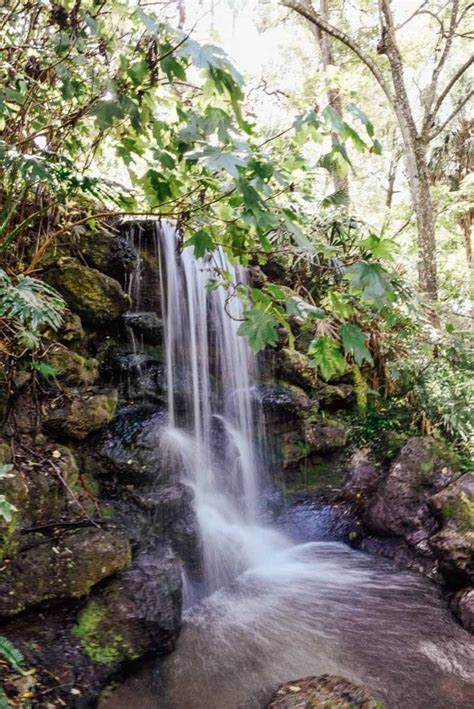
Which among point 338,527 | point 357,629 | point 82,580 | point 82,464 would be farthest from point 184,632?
point 338,527

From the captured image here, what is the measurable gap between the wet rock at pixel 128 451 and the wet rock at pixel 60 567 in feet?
2.98

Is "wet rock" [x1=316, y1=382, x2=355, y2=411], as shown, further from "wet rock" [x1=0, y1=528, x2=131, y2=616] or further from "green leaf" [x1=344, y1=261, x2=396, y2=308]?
"green leaf" [x1=344, y1=261, x2=396, y2=308]

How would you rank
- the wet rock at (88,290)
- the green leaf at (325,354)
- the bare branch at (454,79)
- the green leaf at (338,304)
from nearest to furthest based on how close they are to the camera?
the green leaf at (325,354) < the green leaf at (338,304) < the wet rock at (88,290) < the bare branch at (454,79)

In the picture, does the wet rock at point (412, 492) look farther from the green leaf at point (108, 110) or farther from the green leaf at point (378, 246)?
the green leaf at point (108, 110)

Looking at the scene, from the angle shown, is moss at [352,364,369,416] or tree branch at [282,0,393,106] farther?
tree branch at [282,0,393,106]

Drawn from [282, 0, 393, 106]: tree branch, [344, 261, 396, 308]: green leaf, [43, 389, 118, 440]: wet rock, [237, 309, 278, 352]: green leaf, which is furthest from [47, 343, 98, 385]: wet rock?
[282, 0, 393, 106]: tree branch

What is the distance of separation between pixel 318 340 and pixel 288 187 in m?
0.69

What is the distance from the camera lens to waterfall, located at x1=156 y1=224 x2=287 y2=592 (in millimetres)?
4895

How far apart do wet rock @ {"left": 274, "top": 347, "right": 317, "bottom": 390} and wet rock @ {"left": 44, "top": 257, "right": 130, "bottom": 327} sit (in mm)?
2275

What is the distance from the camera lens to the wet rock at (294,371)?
652cm

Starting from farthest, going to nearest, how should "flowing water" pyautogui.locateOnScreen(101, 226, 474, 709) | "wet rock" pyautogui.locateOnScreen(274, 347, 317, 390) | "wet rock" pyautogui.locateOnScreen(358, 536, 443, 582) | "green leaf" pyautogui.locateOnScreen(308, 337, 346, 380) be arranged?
"wet rock" pyautogui.locateOnScreen(274, 347, 317, 390) < "wet rock" pyautogui.locateOnScreen(358, 536, 443, 582) < "flowing water" pyautogui.locateOnScreen(101, 226, 474, 709) < "green leaf" pyautogui.locateOnScreen(308, 337, 346, 380)

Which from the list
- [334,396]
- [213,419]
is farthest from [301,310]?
[334,396]

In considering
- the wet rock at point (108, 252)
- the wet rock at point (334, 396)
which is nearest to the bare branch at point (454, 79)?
the wet rock at point (334, 396)

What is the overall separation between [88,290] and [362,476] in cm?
382
